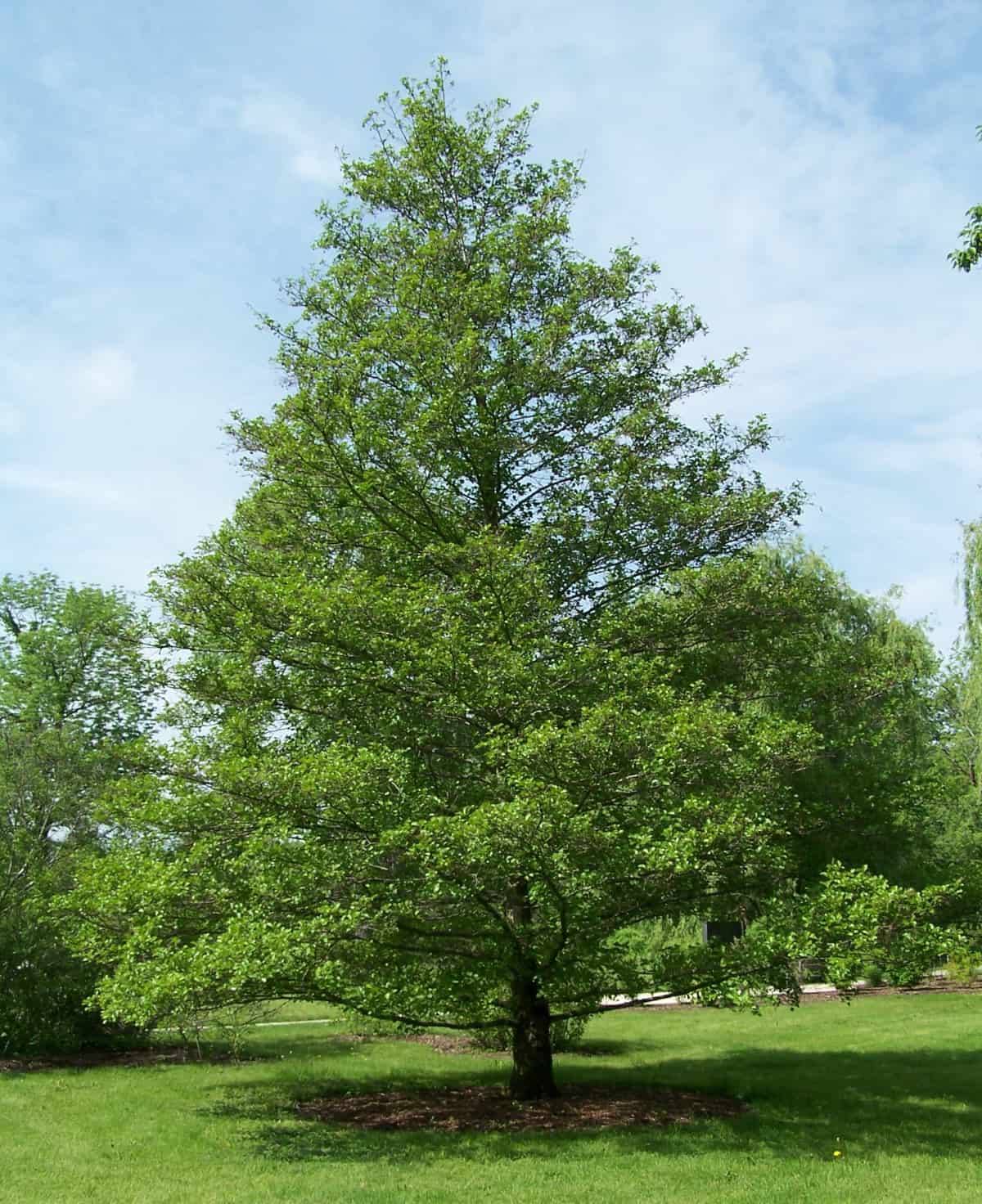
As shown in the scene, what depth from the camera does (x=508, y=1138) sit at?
10320mm

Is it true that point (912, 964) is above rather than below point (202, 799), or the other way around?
below

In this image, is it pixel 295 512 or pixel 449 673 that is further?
pixel 295 512

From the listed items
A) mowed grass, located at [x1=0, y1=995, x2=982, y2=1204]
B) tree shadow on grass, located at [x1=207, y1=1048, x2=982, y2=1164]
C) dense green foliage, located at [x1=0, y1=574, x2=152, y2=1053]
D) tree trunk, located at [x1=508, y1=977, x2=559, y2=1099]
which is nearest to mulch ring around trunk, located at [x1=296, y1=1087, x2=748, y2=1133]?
tree trunk, located at [x1=508, y1=977, x2=559, y2=1099]

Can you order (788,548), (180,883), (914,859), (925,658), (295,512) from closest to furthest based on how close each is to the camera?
(180,883) < (914,859) < (295,512) < (925,658) < (788,548)

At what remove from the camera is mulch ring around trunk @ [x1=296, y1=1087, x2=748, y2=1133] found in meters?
11.1

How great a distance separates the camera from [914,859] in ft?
40.3

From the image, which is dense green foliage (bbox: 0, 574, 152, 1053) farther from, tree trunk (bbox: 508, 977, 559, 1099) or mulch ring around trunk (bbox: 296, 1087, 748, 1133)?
tree trunk (bbox: 508, 977, 559, 1099)

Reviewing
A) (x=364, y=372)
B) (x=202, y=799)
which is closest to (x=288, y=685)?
(x=202, y=799)

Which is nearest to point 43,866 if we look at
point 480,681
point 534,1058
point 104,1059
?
point 104,1059

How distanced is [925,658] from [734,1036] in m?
10.1

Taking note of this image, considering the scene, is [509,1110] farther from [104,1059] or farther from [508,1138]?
[104,1059]

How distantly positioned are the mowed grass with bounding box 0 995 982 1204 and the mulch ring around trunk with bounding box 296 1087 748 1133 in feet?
1.36

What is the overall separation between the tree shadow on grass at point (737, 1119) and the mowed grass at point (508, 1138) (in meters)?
0.04

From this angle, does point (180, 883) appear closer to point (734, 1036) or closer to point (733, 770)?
point (733, 770)
